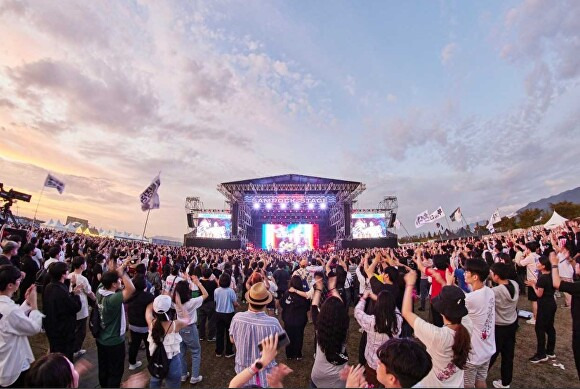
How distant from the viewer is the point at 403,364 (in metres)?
1.82

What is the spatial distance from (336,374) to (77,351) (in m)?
5.52

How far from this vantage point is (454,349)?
2.34 meters

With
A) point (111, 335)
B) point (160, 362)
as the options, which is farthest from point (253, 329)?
point (111, 335)

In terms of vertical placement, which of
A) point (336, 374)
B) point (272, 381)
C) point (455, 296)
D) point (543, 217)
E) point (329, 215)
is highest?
point (543, 217)

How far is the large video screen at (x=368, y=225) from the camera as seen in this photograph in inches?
1292

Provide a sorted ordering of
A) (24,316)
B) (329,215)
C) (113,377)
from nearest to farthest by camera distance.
A: (24,316) < (113,377) < (329,215)

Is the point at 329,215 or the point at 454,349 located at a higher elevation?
the point at 329,215

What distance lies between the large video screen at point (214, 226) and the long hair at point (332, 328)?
30199 mm

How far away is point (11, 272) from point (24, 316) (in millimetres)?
524

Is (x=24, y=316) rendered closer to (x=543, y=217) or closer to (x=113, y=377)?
(x=113, y=377)

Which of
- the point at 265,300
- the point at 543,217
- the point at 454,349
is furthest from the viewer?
the point at 543,217

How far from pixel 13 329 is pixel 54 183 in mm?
18707

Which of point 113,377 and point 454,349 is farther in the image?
point 113,377

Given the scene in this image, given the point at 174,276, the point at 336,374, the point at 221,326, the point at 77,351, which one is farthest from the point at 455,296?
the point at 77,351
